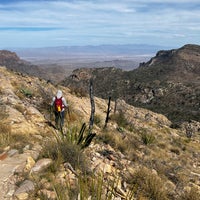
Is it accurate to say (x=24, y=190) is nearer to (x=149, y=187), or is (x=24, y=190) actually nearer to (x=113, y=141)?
(x=149, y=187)

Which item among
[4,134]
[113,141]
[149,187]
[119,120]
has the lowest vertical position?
[119,120]

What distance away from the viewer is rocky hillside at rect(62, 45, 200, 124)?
58.5 metres

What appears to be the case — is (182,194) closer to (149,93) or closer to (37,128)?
(37,128)

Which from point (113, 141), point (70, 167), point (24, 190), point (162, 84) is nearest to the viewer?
point (24, 190)

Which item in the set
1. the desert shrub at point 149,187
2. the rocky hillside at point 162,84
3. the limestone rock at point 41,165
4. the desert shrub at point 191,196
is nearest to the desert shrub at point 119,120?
the desert shrub at point 149,187

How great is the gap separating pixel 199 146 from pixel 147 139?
4843mm

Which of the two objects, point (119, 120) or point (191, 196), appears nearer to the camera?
point (191, 196)

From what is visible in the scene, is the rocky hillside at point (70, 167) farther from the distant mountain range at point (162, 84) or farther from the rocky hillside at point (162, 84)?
the rocky hillside at point (162, 84)

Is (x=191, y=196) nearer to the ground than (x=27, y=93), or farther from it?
nearer to the ground

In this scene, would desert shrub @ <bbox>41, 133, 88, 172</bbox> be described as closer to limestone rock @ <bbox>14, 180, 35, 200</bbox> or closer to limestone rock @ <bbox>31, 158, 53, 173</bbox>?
limestone rock @ <bbox>31, 158, 53, 173</bbox>

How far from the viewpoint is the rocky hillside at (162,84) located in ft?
192

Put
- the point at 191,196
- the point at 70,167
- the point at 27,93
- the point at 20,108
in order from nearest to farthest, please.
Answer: the point at 70,167
the point at 191,196
the point at 20,108
the point at 27,93

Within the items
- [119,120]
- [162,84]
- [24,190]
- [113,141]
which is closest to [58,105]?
[113,141]

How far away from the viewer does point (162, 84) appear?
245 feet
